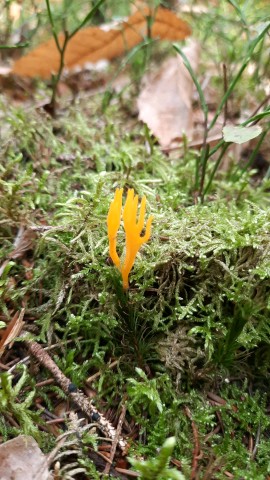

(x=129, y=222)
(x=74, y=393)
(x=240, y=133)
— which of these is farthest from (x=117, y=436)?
(x=240, y=133)

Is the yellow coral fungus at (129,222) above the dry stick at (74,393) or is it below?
above

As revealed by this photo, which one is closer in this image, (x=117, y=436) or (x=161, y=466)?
(x=161, y=466)

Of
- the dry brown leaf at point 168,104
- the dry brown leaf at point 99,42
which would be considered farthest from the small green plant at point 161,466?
the dry brown leaf at point 99,42

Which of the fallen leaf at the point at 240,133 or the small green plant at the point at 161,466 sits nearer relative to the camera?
the small green plant at the point at 161,466

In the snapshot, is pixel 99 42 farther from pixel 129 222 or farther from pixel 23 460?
pixel 23 460

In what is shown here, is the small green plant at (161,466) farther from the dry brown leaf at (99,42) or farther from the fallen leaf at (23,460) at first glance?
the dry brown leaf at (99,42)
